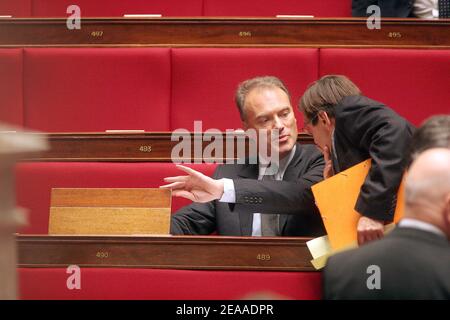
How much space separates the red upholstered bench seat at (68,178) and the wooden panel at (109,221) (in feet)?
0.57

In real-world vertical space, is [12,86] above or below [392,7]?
below

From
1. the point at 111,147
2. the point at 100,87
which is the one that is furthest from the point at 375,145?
the point at 100,87

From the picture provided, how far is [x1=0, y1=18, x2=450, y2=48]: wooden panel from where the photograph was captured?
42.6 inches

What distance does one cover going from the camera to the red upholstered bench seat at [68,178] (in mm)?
952

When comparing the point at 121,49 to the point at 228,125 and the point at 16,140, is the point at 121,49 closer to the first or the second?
the point at 228,125

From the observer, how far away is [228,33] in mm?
1098

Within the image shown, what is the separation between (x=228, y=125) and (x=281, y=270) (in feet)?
1.22

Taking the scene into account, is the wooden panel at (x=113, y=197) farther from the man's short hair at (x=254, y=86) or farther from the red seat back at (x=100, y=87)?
the red seat back at (x=100, y=87)

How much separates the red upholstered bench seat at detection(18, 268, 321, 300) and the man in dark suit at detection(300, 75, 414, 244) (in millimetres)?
73

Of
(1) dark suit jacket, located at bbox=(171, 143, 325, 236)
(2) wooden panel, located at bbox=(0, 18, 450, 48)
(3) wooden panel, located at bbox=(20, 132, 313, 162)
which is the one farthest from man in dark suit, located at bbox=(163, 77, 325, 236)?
(2) wooden panel, located at bbox=(0, 18, 450, 48)

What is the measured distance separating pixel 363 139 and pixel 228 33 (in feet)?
1.41

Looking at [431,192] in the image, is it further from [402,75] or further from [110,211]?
[402,75]

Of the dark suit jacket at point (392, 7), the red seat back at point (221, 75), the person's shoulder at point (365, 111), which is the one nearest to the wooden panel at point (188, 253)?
the person's shoulder at point (365, 111)

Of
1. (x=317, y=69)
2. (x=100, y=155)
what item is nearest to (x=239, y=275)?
(x=100, y=155)
